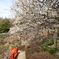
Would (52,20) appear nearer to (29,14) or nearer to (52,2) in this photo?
(52,2)

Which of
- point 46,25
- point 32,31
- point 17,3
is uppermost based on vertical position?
point 17,3

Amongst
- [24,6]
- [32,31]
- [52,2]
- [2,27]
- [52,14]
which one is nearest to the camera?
[52,2]

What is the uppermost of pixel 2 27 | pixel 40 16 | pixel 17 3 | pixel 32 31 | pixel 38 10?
pixel 17 3

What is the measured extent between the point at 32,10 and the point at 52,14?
122cm

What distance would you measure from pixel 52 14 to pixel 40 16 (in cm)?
71

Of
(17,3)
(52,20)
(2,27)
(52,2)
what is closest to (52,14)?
(52,20)

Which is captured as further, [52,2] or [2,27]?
[2,27]

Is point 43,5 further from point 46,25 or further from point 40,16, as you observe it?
point 46,25

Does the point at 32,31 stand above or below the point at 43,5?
below

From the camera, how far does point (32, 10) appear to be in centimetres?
579

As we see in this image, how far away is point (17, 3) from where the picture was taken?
6.21m

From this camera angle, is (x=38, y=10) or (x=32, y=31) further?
(x=32, y=31)

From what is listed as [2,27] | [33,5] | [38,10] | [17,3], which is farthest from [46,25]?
[2,27]

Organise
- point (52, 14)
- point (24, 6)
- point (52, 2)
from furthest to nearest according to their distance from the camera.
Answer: point (24, 6) < point (52, 14) < point (52, 2)
